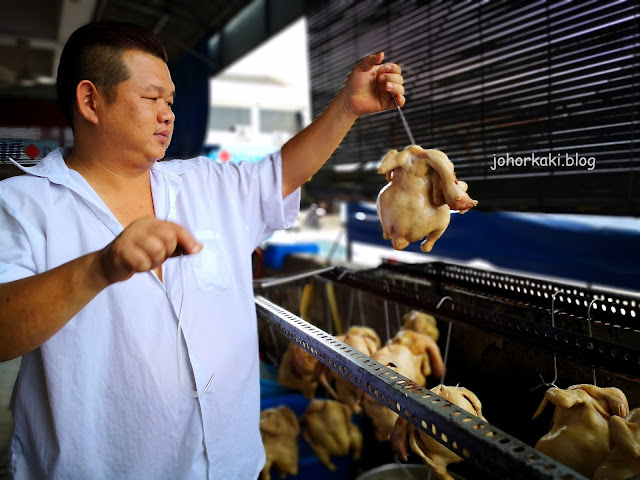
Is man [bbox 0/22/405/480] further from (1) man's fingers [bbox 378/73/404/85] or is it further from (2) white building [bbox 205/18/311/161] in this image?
(2) white building [bbox 205/18/311/161]

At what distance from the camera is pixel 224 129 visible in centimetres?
1423

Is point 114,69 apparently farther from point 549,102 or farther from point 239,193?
point 549,102

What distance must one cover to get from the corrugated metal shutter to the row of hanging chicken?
1.13 m

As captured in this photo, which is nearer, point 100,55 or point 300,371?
point 100,55

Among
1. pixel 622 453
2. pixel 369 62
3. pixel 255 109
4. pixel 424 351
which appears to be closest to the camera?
pixel 622 453

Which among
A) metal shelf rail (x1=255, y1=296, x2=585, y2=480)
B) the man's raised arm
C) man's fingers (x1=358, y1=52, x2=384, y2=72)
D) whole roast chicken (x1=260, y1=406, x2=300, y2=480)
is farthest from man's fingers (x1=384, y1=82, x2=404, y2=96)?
whole roast chicken (x1=260, y1=406, x2=300, y2=480)

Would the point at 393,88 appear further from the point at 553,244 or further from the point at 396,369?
the point at 553,244

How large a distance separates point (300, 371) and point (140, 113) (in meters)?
1.70

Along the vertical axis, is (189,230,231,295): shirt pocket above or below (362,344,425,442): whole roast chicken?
above

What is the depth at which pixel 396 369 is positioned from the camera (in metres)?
1.92

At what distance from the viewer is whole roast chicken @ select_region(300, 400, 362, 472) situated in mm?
2572

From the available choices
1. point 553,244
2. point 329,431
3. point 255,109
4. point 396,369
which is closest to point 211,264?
point 396,369

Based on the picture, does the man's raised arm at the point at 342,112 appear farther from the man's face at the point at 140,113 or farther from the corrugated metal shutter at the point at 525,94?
the corrugated metal shutter at the point at 525,94

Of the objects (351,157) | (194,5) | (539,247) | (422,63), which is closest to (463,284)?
(539,247)
